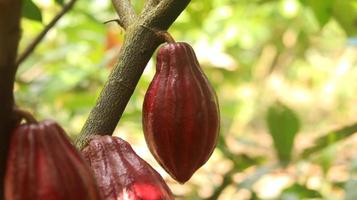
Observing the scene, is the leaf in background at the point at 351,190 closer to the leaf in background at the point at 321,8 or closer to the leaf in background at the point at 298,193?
the leaf in background at the point at 298,193

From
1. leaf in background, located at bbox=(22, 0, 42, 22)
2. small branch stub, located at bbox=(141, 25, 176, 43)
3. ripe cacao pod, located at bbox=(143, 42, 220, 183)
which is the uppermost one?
leaf in background, located at bbox=(22, 0, 42, 22)

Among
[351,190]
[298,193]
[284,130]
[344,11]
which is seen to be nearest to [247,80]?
[344,11]

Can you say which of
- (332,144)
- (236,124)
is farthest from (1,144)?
(236,124)

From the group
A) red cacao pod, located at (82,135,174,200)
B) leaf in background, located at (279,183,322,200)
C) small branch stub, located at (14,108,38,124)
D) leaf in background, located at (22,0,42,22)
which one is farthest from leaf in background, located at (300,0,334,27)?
small branch stub, located at (14,108,38,124)

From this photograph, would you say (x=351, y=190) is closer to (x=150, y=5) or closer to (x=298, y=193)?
(x=298, y=193)

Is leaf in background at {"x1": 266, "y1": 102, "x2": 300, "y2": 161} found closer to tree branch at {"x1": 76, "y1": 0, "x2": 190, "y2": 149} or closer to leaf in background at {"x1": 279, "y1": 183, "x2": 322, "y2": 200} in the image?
leaf in background at {"x1": 279, "y1": 183, "x2": 322, "y2": 200}
